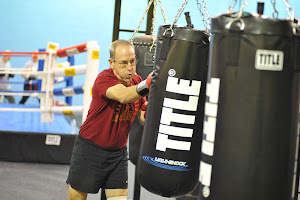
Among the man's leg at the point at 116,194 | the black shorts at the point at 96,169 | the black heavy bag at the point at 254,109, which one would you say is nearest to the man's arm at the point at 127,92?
the black shorts at the point at 96,169

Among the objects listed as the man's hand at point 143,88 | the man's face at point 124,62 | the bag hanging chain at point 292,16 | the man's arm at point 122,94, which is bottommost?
the man's arm at point 122,94

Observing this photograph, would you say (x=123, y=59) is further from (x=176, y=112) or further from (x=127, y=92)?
(x=176, y=112)

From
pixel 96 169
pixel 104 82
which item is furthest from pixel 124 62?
pixel 96 169

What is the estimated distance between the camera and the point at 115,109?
2.40 meters

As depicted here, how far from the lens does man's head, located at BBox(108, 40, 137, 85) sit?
2318 millimetres

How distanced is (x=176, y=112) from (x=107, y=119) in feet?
2.23

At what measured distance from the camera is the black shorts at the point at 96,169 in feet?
7.98

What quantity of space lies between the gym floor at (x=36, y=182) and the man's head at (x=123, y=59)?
182 cm

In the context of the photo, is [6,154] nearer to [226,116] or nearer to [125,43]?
[125,43]

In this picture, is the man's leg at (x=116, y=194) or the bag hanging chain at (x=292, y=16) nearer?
the bag hanging chain at (x=292, y=16)

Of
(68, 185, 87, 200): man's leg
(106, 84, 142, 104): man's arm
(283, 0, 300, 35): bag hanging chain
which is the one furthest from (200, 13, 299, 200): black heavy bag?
(68, 185, 87, 200): man's leg

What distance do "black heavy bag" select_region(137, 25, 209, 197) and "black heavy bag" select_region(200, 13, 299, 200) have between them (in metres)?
0.44

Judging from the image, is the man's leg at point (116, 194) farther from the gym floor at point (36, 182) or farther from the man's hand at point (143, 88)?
the gym floor at point (36, 182)

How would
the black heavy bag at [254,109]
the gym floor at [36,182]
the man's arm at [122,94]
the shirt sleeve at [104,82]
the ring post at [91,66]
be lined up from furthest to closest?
the ring post at [91,66]
the gym floor at [36,182]
the shirt sleeve at [104,82]
the man's arm at [122,94]
the black heavy bag at [254,109]
